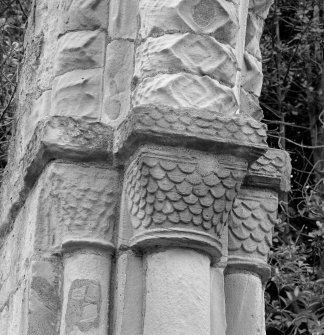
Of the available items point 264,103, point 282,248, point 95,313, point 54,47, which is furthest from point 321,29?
point 95,313

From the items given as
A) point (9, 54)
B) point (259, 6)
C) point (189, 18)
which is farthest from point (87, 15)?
point (9, 54)

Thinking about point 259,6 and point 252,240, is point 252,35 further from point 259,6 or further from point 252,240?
point 252,240

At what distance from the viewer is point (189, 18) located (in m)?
3.45

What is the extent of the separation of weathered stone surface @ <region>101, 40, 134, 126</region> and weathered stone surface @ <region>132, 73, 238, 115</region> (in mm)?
133

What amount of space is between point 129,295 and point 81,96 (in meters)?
0.63

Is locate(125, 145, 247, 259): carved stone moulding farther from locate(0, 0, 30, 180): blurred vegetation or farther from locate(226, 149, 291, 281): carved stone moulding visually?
locate(0, 0, 30, 180): blurred vegetation

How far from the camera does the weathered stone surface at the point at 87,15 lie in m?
3.66

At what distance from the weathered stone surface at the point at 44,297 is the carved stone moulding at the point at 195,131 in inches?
16.3

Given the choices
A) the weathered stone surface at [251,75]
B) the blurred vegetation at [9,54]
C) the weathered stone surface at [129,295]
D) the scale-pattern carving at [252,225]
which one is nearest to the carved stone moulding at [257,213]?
the scale-pattern carving at [252,225]

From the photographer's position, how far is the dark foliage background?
22.5ft

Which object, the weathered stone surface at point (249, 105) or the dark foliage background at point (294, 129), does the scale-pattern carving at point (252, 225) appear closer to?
the weathered stone surface at point (249, 105)

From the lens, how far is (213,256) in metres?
3.36

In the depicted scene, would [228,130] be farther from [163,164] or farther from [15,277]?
[15,277]

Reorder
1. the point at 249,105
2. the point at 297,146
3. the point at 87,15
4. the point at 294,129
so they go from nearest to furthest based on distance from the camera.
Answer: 1. the point at 87,15
2. the point at 249,105
3. the point at 297,146
4. the point at 294,129
